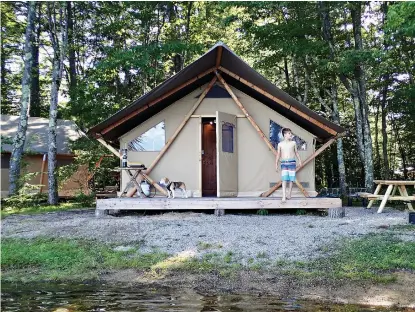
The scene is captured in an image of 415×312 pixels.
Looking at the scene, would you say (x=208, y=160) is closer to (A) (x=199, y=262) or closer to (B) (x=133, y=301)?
(A) (x=199, y=262)

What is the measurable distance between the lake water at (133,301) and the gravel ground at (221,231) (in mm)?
1225

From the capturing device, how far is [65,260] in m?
5.33

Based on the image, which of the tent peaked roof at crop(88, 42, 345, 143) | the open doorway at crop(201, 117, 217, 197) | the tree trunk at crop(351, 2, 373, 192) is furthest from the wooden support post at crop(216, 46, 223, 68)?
the tree trunk at crop(351, 2, 373, 192)

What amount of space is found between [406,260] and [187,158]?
5.67 m

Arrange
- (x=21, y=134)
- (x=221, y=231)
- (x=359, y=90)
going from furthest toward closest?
1. (x=359, y=90)
2. (x=21, y=134)
3. (x=221, y=231)

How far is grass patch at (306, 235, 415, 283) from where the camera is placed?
180 inches

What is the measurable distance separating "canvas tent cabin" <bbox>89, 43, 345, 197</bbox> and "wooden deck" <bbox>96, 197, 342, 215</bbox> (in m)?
1.09

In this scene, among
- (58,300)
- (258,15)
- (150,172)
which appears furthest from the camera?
(258,15)

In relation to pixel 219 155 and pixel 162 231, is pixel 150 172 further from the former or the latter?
pixel 162 231

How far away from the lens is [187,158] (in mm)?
9648

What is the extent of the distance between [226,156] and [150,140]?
6.29 ft

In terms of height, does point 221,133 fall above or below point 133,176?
above

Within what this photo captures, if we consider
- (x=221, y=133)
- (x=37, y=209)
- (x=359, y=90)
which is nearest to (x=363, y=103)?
(x=359, y=90)

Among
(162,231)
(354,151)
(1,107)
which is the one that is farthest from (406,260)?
(1,107)
